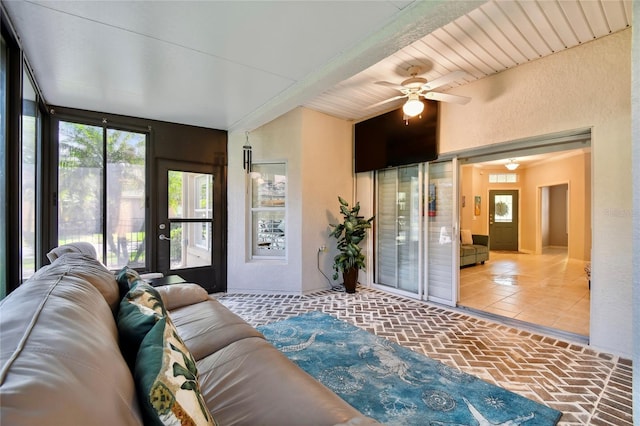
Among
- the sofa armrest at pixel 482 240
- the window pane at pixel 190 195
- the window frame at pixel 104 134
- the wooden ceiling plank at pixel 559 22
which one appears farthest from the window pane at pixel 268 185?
the sofa armrest at pixel 482 240

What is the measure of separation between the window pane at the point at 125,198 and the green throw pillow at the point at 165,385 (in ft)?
12.0

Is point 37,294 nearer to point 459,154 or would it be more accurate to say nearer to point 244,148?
point 244,148

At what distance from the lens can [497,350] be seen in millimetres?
2758

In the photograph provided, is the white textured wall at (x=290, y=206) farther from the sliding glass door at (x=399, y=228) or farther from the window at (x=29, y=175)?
the window at (x=29, y=175)

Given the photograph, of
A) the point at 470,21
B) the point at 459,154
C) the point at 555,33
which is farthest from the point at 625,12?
the point at 459,154

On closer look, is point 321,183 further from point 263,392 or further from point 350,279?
point 263,392

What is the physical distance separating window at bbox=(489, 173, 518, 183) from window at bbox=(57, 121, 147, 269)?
1013 cm

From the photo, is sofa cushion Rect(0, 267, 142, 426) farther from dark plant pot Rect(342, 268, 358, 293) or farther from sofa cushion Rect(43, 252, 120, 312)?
dark plant pot Rect(342, 268, 358, 293)

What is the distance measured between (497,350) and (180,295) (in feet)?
9.91

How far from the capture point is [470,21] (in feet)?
8.41

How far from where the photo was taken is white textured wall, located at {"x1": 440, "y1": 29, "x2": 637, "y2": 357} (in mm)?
2633

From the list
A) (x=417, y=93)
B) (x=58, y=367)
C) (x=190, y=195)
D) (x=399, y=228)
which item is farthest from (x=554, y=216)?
(x=58, y=367)

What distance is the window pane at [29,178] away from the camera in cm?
253

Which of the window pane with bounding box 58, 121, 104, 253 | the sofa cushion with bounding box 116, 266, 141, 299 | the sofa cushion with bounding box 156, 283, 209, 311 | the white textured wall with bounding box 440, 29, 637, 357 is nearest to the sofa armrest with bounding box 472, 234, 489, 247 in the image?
the white textured wall with bounding box 440, 29, 637, 357
